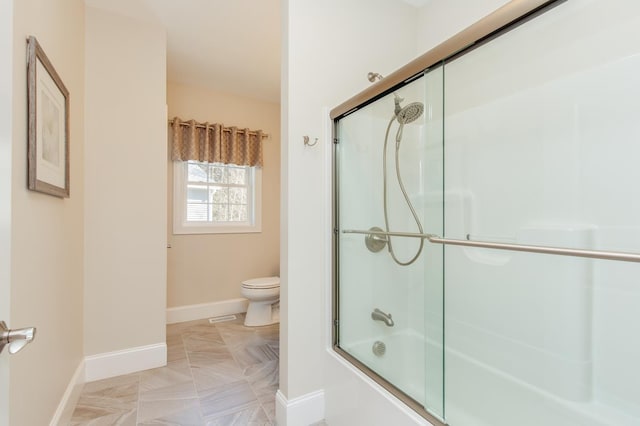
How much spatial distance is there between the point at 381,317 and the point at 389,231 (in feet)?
1.79

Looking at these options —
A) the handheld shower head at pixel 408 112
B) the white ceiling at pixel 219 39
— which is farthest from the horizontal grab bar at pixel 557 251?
the white ceiling at pixel 219 39

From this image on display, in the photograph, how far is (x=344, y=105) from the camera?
163 centimetres

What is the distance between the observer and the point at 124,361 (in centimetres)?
211

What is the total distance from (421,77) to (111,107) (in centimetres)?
210

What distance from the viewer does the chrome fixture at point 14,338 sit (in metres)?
0.54

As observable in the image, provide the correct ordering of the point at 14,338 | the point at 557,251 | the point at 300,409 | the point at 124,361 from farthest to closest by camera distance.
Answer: the point at 124,361
the point at 300,409
the point at 557,251
the point at 14,338

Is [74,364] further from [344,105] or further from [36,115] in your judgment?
[344,105]

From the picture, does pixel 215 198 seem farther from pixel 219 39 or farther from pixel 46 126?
pixel 46 126

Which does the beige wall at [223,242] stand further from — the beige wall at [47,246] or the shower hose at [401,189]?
the shower hose at [401,189]

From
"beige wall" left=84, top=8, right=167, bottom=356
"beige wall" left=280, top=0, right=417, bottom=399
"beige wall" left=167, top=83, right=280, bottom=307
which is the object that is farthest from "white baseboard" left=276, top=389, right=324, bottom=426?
"beige wall" left=167, top=83, right=280, bottom=307

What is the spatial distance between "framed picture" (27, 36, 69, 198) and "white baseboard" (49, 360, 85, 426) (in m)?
1.09

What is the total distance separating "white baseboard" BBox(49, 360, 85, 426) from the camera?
1.47 meters

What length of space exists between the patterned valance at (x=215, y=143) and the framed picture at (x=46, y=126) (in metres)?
1.45

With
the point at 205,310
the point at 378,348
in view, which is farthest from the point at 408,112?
the point at 205,310
